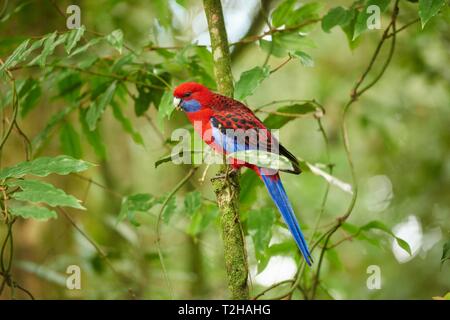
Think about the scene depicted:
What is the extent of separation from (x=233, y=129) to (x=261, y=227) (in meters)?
0.58

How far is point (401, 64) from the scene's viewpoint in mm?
5773

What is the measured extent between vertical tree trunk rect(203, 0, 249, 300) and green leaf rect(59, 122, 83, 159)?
1201 millimetres

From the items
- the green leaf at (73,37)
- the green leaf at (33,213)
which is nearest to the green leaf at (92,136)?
the green leaf at (73,37)

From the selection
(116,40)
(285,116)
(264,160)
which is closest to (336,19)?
(285,116)

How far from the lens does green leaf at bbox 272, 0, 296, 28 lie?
11.0ft

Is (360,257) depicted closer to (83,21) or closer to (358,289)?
(358,289)

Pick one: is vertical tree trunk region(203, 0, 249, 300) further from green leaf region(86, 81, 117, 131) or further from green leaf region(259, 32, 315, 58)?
green leaf region(86, 81, 117, 131)

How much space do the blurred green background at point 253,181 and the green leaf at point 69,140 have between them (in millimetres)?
97

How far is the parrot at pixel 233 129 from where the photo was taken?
2971 mm

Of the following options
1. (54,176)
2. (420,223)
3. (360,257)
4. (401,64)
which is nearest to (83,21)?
(54,176)

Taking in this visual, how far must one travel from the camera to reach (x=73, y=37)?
2.74 metres

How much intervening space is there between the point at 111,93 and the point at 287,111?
3.45 ft

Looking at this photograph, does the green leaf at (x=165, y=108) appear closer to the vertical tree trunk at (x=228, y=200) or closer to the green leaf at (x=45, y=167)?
the vertical tree trunk at (x=228, y=200)
